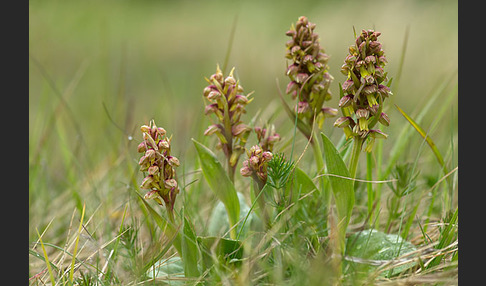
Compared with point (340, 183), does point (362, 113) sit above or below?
above

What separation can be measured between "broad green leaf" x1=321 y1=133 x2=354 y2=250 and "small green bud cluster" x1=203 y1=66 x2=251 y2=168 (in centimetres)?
44

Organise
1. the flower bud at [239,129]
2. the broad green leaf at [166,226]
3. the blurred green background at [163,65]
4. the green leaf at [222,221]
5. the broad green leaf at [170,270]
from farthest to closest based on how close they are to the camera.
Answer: the blurred green background at [163,65], the green leaf at [222,221], the flower bud at [239,129], the broad green leaf at [170,270], the broad green leaf at [166,226]

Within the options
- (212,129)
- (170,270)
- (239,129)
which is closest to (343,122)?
(239,129)

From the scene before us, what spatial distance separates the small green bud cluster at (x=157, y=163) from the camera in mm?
2482

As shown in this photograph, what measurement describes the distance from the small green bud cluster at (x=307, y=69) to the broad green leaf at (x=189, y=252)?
767 mm

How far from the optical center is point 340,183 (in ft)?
8.58

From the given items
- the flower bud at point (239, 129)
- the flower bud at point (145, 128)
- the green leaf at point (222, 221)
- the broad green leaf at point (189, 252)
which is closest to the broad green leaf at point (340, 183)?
the flower bud at point (239, 129)

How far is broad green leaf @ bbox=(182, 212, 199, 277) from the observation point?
255 cm

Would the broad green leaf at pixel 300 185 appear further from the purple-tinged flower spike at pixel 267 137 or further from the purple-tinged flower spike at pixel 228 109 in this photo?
the purple-tinged flower spike at pixel 228 109

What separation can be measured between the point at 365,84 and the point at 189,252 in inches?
42.3

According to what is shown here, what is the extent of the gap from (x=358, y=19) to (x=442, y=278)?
7.62m

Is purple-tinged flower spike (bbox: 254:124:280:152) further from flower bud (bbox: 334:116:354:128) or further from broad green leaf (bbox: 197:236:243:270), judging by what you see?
broad green leaf (bbox: 197:236:243:270)

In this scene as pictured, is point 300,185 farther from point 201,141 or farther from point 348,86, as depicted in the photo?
point 201,141

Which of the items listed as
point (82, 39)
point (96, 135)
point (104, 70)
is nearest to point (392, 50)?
point (104, 70)
